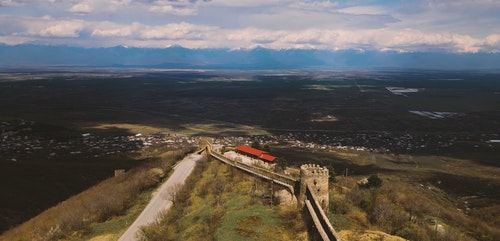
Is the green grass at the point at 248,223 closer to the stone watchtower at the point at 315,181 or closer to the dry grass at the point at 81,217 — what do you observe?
the stone watchtower at the point at 315,181

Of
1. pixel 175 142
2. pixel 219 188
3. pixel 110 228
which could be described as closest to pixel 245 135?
pixel 175 142

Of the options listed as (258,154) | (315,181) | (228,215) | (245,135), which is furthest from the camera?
(245,135)

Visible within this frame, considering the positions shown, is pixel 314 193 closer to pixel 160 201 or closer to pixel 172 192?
pixel 172 192

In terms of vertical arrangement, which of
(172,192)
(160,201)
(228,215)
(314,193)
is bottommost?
(160,201)

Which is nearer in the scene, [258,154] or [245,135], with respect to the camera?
[258,154]

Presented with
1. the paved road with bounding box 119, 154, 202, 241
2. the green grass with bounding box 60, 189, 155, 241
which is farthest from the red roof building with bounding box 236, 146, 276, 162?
the green grass with bounding box 60, 189, 155, 241

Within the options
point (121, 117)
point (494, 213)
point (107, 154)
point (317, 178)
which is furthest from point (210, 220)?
point (121, 117)
